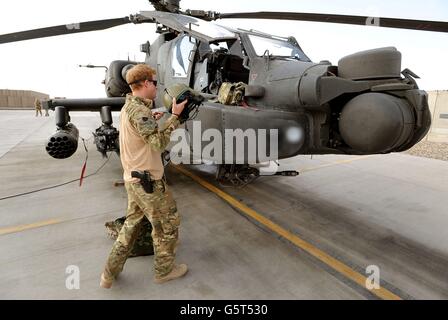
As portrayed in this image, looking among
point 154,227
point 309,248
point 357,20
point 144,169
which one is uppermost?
point 357,20

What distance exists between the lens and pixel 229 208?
4145mm

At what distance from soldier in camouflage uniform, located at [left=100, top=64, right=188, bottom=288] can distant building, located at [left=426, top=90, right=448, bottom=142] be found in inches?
500

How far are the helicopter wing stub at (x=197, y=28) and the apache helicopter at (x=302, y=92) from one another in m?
0.01

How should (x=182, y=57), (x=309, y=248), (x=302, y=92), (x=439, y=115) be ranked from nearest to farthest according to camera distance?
(x=302, y=92)
(x=309, y=248)
(x=182, y=57)
(x=439, y=115)

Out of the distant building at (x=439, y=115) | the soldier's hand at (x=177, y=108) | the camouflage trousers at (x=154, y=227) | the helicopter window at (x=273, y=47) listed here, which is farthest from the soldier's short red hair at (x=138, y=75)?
the distant building at (x=439, y=115)

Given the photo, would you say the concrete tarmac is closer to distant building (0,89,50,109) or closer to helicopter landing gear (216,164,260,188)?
helicopter landing gear (216,164,260,188)

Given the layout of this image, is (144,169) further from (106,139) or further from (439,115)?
(439,115)

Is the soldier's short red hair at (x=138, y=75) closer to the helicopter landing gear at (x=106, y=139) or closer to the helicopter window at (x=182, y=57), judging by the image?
the helicopter window at (x=182, y=57)

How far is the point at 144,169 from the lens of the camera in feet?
7.28

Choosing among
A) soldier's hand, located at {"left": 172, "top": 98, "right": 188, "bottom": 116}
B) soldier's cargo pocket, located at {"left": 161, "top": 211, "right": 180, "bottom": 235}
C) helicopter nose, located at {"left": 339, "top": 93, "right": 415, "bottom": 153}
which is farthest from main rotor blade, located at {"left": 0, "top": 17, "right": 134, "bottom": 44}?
helicopter nose, located at {"left": 339, "top": 93, "right": 415, "bottom": 153}

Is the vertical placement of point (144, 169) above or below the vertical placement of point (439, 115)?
above

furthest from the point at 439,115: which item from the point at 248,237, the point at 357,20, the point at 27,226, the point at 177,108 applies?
the point at 27,226

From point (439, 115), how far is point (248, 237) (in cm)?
1180
